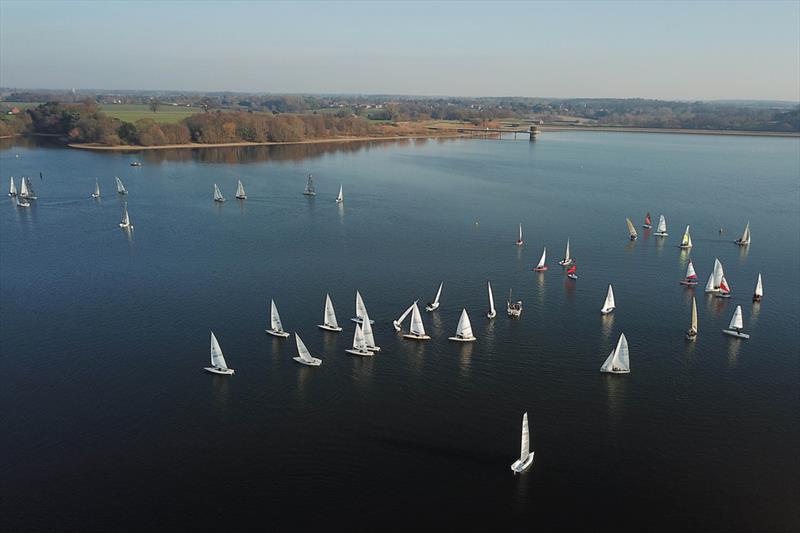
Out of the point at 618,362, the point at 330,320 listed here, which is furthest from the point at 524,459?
the point at 330,320

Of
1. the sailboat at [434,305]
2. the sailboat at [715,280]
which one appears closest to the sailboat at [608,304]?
the sailboat at [715,280]

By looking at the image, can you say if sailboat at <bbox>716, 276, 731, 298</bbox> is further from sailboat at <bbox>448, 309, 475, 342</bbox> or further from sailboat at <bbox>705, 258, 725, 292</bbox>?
sailboat at <bbox>448, 309, 475, 342</bbox>

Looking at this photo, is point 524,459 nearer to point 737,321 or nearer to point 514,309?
point 514,309

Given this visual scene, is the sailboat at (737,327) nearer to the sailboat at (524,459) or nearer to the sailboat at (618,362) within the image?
the sailboat at (618,362)

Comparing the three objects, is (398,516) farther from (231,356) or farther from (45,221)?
(45,221)

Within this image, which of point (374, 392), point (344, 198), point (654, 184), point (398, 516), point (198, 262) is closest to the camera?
point (398, 516)

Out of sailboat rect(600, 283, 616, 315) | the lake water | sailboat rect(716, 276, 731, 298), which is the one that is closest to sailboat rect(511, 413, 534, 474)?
the lake water

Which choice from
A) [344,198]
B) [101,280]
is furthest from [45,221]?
[344,198]
